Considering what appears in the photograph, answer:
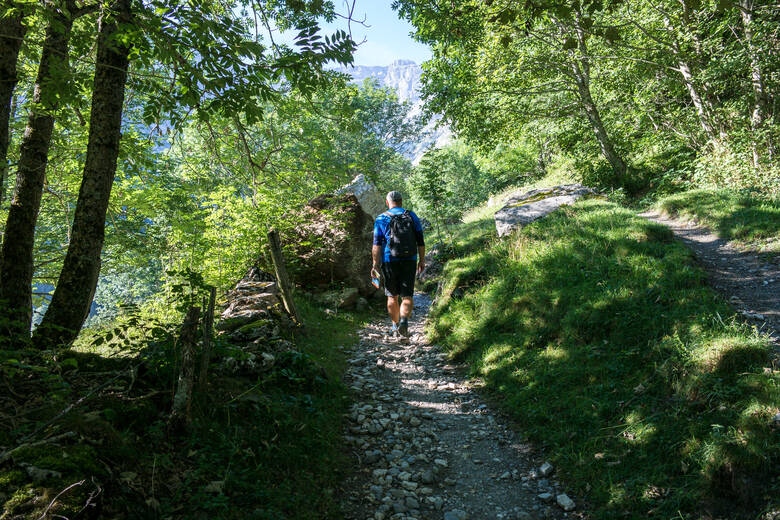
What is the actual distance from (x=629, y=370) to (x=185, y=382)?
4.64 m

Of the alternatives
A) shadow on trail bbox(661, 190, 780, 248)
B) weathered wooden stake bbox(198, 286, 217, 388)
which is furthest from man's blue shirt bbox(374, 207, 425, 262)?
shadow on trail bbox(661, 190, 780, 248)

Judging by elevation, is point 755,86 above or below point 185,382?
above

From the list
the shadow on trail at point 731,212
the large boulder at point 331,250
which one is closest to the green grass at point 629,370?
the shadow on trail at point 731,212

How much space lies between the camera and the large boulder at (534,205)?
10774mm

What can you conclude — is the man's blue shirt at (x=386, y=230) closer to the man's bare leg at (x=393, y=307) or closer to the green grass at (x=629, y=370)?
the man's bare leg at (x=393, y=307)

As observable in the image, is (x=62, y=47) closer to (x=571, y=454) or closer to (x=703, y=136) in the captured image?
(x=571, y=454)

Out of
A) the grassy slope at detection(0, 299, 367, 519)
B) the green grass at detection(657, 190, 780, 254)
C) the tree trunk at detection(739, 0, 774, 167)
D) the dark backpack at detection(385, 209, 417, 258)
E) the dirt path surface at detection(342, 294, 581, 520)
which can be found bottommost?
the dirt path surface at detection(342, 294, 581, 520)

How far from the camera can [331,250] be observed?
10719 mm

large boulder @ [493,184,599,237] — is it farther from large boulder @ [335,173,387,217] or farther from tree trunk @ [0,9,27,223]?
tree trunk @ [0,9,27,223]

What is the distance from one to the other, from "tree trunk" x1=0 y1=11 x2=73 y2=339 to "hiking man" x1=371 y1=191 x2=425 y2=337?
193 inches

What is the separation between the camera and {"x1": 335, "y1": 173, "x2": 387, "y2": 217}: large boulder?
457 inches

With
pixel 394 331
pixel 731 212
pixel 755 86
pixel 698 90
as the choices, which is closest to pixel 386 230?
pixel 394 331

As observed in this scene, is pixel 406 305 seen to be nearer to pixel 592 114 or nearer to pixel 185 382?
pixel 185 382

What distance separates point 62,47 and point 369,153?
1600 inches
